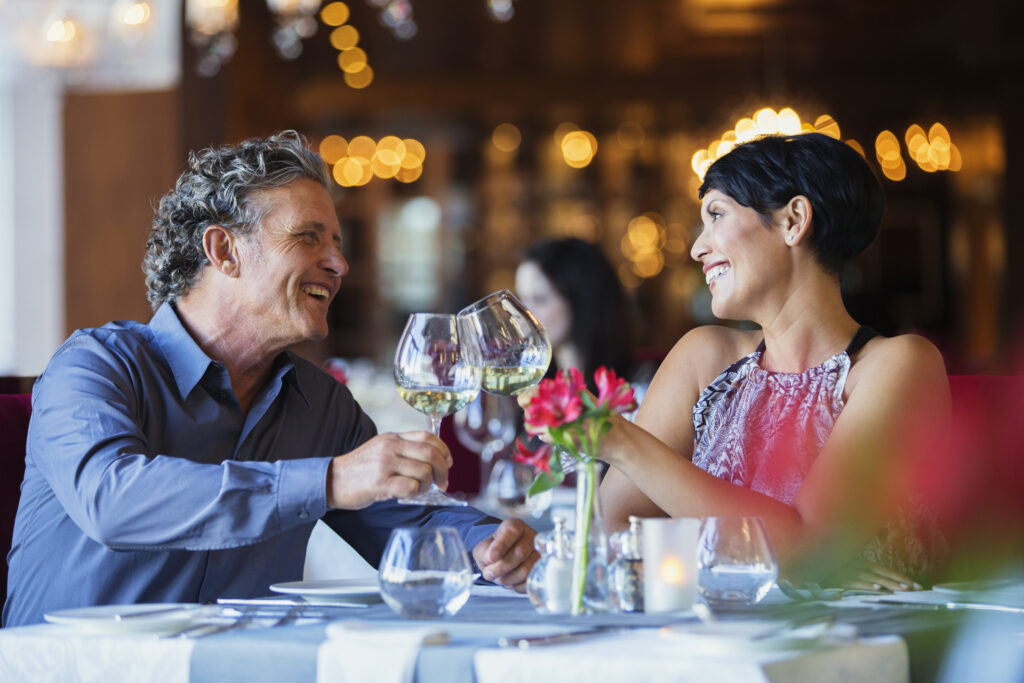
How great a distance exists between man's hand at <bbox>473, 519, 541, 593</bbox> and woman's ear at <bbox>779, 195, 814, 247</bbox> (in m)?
0.67

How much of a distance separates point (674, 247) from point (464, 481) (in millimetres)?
7400

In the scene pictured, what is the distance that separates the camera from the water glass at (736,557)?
49.7 inches

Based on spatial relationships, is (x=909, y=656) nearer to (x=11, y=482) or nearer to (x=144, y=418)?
(x=144, y=418)

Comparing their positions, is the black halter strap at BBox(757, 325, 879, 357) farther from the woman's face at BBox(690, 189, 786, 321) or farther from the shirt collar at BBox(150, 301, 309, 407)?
the shirt collar at BBox(150, 301, 309, 407)

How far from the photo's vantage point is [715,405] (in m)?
2.02

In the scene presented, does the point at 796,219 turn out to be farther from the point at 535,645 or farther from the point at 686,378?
the point at 535,645

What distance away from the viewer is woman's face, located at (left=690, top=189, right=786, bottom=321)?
6.32ft

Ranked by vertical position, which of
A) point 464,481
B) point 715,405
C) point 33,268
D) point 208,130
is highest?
point 208,130

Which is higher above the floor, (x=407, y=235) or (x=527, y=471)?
(x=407, y=235)

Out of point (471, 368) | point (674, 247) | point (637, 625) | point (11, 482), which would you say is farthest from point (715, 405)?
point (674, 247)

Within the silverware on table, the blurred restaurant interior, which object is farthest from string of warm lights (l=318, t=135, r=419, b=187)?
the silverware on table

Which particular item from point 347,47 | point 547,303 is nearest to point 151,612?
point 547,303

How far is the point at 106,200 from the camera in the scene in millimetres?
5461

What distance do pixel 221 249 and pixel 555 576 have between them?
2.93 ft
